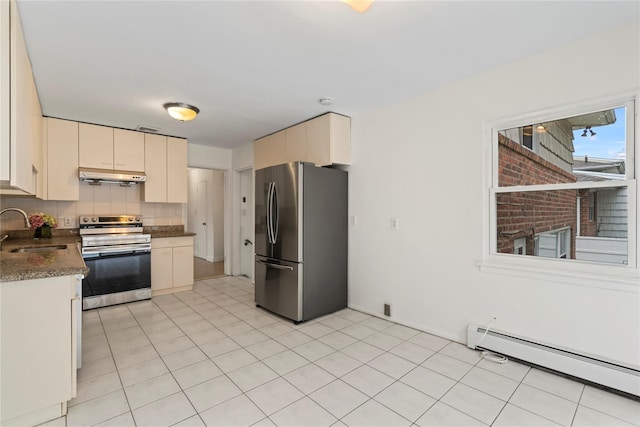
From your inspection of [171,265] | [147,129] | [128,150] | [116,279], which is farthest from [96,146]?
[171,265]

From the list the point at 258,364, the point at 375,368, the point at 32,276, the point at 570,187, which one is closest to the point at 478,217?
the point at 570,187

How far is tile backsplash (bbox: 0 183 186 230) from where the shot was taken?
3.76m

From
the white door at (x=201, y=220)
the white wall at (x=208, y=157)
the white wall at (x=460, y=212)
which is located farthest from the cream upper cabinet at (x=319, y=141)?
the white door at (x=201, y=220)

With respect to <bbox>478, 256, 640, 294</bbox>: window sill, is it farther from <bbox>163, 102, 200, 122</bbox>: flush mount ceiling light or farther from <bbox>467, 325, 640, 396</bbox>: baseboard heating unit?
<bbox>163, 102, 200, 122</bbox>: flush mount ceiling light

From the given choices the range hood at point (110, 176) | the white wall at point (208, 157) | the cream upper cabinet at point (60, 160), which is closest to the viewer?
the cream upper cabinet at point (60, 160)

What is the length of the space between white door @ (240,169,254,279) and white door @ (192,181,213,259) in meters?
2.21

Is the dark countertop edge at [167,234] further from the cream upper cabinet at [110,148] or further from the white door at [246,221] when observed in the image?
the white door at [246,221]

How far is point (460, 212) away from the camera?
2.81m

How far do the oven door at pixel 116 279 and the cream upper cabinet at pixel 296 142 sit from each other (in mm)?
2393

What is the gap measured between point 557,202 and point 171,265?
15.3 feet

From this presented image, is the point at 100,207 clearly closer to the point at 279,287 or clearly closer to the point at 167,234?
the point at 167,234

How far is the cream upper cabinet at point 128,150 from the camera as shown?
420cm

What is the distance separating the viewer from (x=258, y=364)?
8.07ft

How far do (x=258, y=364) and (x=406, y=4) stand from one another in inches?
106
